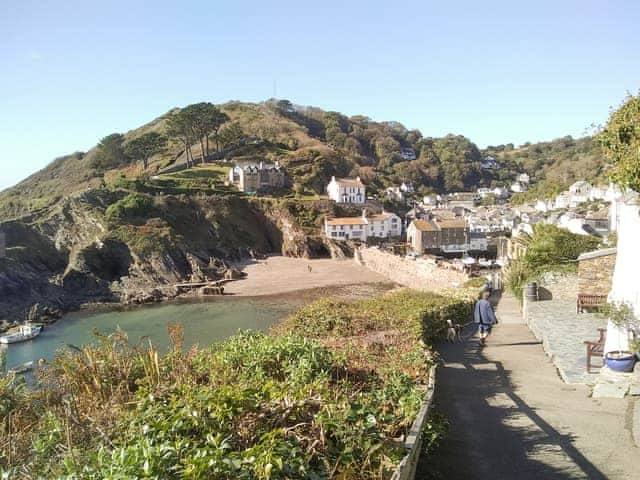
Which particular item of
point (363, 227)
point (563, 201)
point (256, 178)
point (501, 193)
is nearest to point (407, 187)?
point (501, 193)

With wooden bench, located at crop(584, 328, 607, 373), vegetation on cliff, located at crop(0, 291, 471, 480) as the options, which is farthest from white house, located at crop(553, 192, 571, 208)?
vegetation on cliff, located at crop(0, 291, 471, 480)

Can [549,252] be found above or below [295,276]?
above

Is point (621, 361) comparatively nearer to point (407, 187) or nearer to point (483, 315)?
point (483, 315)

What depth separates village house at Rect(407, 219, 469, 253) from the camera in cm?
6850

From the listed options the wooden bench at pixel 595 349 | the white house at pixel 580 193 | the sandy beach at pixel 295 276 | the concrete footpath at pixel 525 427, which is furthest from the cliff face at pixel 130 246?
the white house at pixel 580 193

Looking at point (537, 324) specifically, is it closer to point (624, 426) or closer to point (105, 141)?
point (624, 426)

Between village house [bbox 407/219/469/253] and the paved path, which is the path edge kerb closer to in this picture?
the paved path

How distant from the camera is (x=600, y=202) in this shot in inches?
3123

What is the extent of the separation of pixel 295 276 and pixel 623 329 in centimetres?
4650

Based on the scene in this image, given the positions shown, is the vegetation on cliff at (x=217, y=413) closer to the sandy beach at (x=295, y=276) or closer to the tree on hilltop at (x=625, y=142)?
the tree on hilltop at (x=625, y=142)

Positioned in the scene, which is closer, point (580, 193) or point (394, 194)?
point (580, 193)

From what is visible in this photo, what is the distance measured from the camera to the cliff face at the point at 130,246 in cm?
4512

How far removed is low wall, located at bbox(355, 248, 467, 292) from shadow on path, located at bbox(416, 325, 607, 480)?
100 ft

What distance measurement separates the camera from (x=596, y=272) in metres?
16.0
